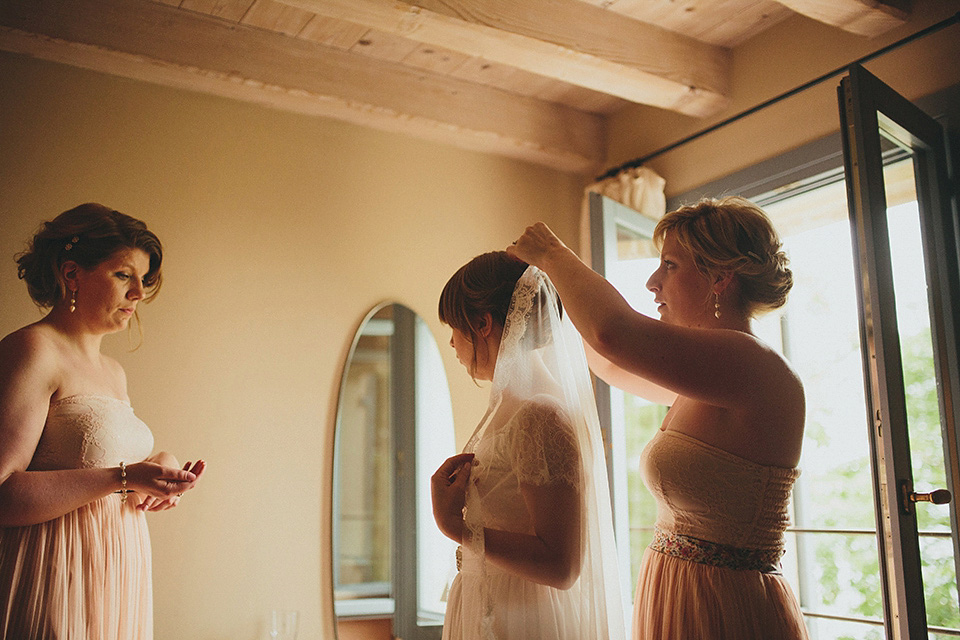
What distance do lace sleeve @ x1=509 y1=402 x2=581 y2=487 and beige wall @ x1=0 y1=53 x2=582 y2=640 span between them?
1.47 m

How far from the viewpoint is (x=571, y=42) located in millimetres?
2424

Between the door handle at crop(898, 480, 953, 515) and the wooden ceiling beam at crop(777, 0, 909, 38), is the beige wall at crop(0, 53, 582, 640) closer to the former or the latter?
the wooden ceiling beam at crop(777, 0, 909, 38)

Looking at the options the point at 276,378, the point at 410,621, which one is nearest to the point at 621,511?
the point at 410,621

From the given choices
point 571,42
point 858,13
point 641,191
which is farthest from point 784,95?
point 571,42

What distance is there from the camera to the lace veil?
1369 millimetres

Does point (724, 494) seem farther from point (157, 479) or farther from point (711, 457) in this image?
point (157, 479)

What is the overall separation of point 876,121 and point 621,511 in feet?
4.94

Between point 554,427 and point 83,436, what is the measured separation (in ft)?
3.64

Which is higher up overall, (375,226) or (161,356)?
(375,226)

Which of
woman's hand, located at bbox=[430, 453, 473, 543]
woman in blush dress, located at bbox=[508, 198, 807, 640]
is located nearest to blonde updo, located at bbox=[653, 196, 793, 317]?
woman in blush dress, located at bbox=[508, 198, 807, 640]

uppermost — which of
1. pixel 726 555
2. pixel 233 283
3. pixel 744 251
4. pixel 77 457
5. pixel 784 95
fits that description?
pixel 784 95

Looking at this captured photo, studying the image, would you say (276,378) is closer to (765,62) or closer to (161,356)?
(161,356)

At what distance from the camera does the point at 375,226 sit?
2.96 m

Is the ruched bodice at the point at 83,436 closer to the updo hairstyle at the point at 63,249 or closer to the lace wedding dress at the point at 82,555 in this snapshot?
the lace wedding dress at the point at 82,555
